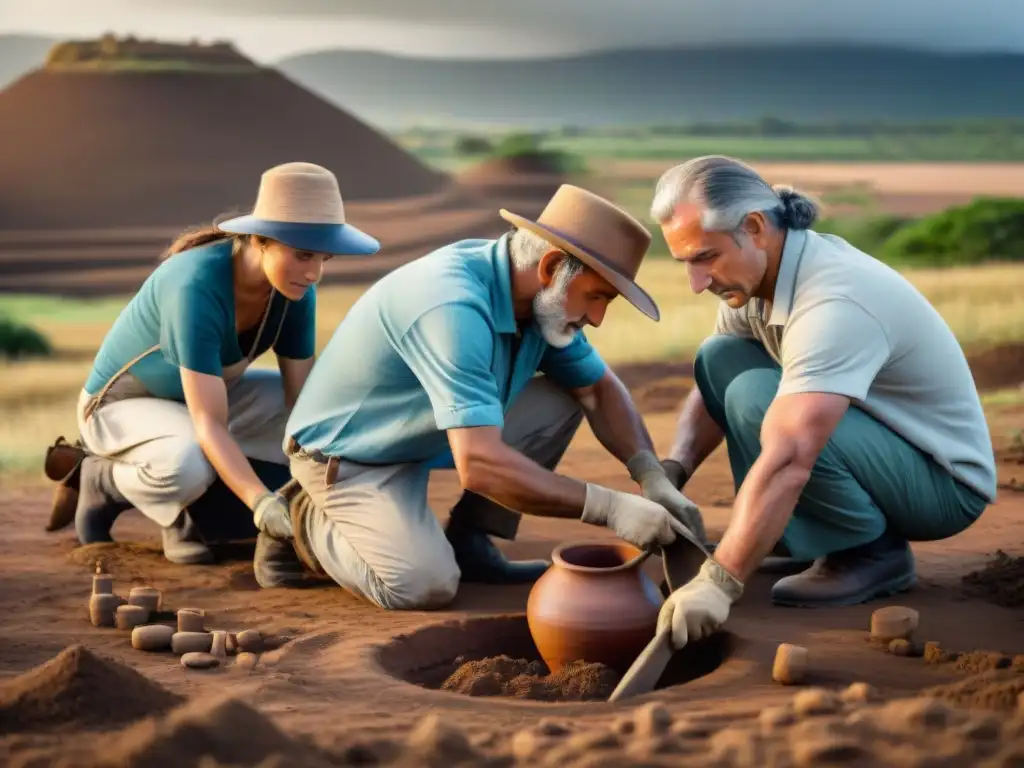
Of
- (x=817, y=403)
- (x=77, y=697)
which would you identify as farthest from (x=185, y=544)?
(x=817, y=403)

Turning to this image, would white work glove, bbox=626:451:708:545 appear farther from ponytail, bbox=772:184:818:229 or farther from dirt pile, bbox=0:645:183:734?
dirt pile, bbox=0:645:183:734

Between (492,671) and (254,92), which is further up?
(254,92)

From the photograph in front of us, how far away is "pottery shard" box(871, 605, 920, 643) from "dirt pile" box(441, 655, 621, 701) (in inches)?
31.7

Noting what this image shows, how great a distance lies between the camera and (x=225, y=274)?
528 centimetres

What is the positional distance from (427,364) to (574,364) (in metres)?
0.81

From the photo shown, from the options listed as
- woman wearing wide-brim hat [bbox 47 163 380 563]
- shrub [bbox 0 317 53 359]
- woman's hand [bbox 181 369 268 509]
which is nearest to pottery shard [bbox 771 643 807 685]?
woman wearing wide-brim hat [bbox 47 163 380 563]

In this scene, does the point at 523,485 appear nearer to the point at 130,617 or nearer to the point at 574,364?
the point at 574,364

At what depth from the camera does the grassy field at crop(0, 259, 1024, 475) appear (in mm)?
9234

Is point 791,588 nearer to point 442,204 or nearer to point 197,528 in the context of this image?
point 197,528

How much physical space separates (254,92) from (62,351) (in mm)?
10880

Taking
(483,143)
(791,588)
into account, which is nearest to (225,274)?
(791,588)

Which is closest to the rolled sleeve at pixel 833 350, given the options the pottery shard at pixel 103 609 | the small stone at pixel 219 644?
the small stone at pixel 219 644

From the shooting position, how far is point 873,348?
4.31 m

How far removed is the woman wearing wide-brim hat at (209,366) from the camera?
518 centimetres
